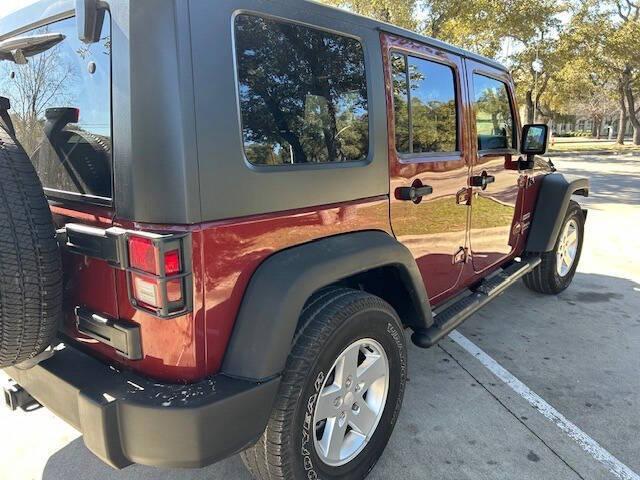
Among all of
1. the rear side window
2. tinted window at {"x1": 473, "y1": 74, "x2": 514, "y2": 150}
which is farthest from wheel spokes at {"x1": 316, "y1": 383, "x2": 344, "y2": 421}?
tinted window at {"x1": 473, "y1": 74, "x2": 514, "y2": 150}

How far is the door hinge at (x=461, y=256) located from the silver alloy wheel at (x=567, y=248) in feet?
5.85

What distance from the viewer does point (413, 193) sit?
2557mm

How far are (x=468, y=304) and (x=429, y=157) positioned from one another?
40.8 inches

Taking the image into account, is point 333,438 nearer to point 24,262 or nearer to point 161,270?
point 161,270

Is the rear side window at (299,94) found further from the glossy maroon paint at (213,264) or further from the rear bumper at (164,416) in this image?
the rear bumper at (164,416)

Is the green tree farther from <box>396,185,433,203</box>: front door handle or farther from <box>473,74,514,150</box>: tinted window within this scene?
<box>396,185,433,203</box>: front door handle

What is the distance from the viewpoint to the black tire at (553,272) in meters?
4.55

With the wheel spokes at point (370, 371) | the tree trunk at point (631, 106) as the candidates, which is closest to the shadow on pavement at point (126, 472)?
the wheel spokes at point (370, 371)

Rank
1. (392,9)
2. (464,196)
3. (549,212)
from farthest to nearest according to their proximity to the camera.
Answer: (392,9)
(549,212)
(464,196)

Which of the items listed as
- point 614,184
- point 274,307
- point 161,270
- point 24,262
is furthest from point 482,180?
point 614,184

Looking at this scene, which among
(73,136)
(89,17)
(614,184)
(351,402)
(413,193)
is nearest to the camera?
(89,17)

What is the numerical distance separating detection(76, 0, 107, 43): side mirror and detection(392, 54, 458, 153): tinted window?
1.37 metres

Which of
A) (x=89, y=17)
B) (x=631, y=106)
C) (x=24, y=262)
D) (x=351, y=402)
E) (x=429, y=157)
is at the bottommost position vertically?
(x=351, y=402)

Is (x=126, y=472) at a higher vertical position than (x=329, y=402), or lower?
lower
